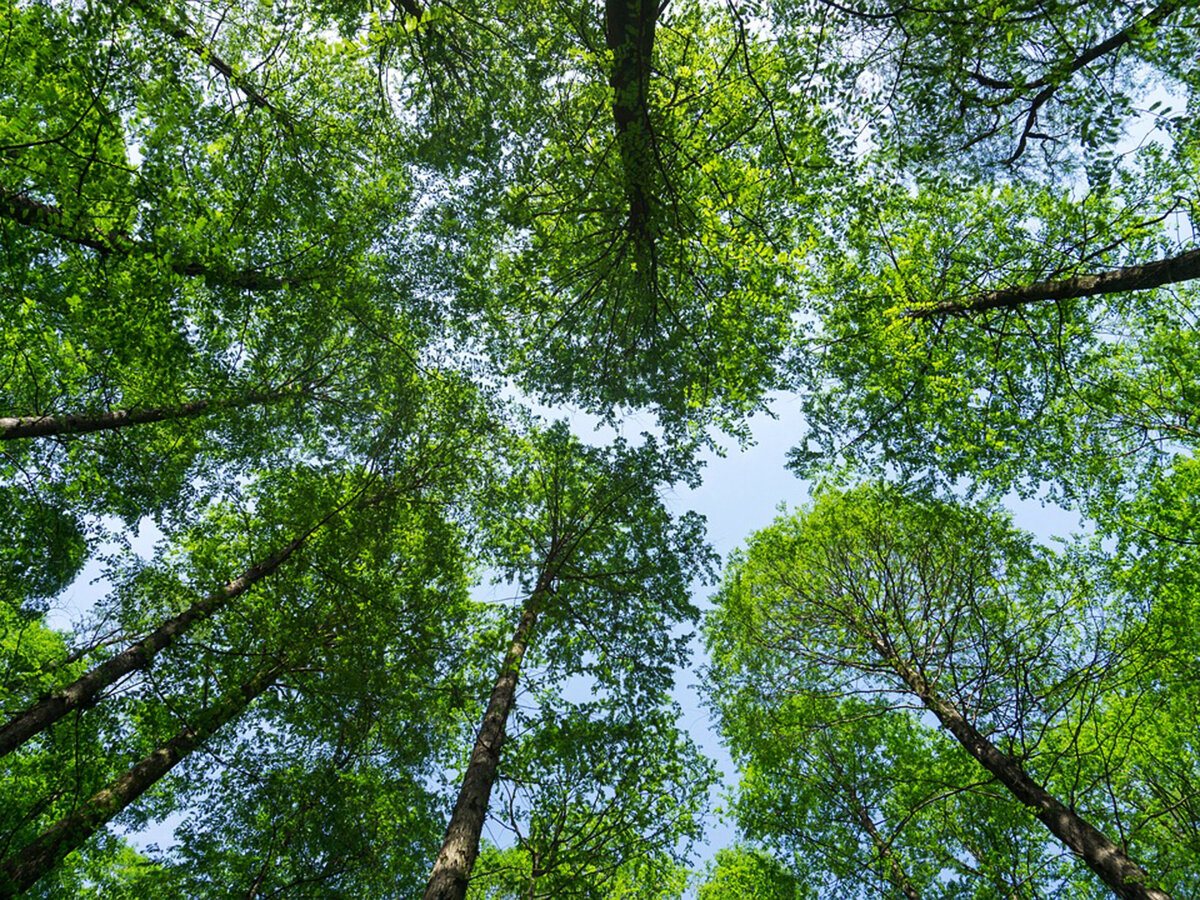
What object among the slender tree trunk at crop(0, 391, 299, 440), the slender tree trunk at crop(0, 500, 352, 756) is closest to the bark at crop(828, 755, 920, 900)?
the slender tree trunk at crop(0, 500, 352, 756)

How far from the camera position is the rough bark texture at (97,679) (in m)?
5.63

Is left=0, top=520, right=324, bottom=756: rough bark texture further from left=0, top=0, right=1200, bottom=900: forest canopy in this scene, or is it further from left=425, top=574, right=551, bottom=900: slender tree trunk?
left=425, top=574, right=551, bottom=900: slender tree trunk

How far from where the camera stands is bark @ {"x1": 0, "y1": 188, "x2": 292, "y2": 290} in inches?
177

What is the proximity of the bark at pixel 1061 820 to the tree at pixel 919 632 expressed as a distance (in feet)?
0.07

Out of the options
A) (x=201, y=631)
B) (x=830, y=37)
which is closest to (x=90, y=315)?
(x=201, y=631)

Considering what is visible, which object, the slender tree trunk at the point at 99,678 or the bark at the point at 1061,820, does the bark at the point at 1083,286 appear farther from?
the slender tree trunk at the point at 99,678

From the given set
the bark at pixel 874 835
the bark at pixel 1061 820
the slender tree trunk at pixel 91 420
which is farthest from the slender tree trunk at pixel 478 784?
the bark at pixel 874 835

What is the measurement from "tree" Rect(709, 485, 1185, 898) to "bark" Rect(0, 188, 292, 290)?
1030 centimetres

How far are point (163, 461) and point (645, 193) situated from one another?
9316 mm

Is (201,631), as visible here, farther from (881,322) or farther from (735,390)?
(881,322)

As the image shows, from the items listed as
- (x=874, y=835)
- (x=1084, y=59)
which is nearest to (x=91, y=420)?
(x=1084, y=59)

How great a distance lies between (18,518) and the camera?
782cm

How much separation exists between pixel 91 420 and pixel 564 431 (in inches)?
277

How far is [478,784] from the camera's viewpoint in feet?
20.0
